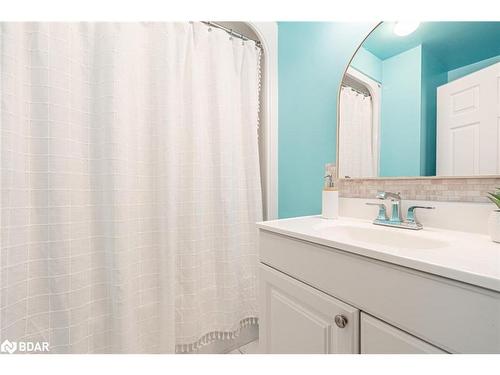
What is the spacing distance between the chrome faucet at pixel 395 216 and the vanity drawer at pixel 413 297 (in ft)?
1.20

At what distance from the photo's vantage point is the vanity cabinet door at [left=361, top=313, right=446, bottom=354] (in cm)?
45

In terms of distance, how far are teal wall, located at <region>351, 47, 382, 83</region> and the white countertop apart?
0.65m

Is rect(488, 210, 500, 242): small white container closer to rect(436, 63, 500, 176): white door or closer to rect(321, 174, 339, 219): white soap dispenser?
rect(436, 63, 500, 176): white door

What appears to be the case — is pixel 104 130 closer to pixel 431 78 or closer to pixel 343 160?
pixel 343 160

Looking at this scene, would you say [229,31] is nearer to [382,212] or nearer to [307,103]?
[307,103]

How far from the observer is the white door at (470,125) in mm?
681

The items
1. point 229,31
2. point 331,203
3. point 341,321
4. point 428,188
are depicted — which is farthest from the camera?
point 229,31

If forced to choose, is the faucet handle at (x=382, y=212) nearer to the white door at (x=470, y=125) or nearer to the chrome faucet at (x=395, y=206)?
the chrome faucet at (x=395, y=206)

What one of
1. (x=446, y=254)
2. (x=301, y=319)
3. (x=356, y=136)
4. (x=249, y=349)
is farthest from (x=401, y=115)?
(x=249, y=349)

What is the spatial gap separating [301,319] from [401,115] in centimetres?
82

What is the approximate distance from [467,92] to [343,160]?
46 centimetres

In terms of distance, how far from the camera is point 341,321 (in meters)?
0.58

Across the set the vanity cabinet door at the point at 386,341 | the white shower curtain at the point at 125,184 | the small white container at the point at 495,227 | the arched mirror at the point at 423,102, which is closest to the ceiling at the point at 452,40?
the arched mirror at the point at 423,102

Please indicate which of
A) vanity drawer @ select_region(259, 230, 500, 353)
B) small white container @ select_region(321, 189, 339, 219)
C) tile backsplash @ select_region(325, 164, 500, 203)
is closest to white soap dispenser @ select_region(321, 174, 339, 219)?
small white container @ select_region(321, 189, 339, 219)
